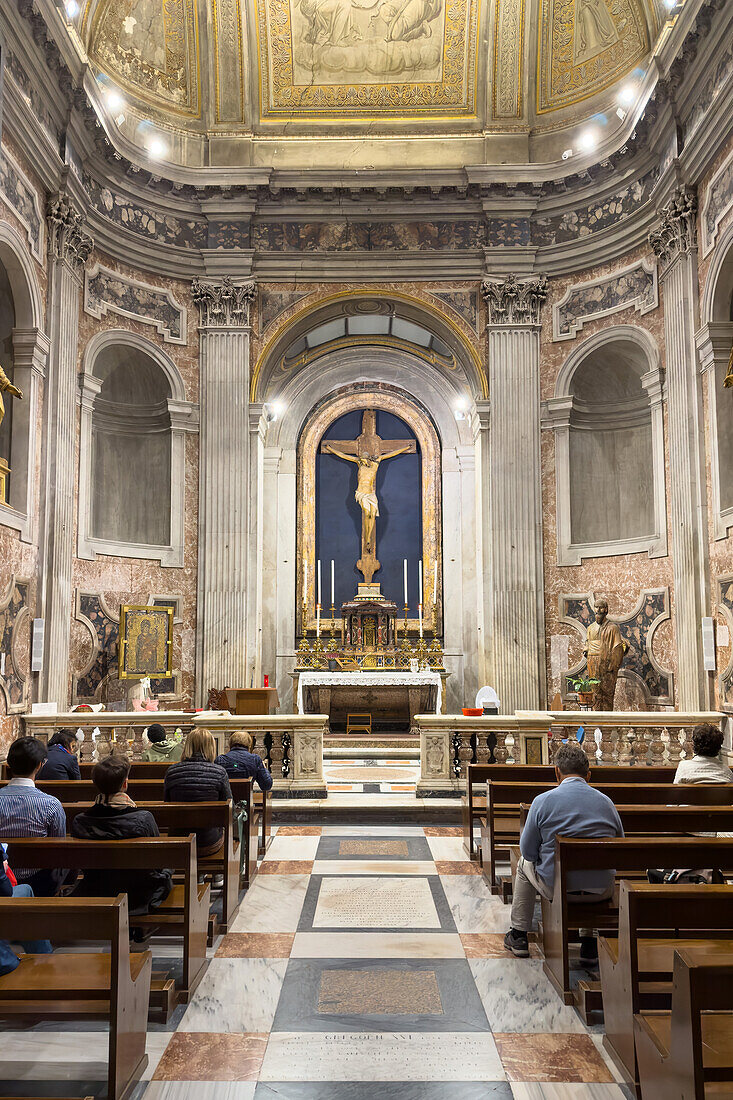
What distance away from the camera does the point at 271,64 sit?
1540 cm

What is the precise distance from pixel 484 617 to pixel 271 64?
1030cm

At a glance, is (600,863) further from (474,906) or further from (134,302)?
(134,302)

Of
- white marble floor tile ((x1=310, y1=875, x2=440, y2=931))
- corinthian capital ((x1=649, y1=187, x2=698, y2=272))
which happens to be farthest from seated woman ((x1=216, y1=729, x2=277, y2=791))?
corinthian capital ((x1=649, y1=187, x2=698, y2=272))

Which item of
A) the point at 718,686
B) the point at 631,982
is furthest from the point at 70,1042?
the point at 718,686

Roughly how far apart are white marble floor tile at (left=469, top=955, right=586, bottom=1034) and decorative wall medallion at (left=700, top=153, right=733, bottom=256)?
9327 millimetres

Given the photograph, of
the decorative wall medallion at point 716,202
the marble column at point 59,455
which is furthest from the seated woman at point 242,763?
the decorative wall medallion at point 716,202

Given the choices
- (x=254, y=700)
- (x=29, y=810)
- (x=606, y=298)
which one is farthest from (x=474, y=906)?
(x=606, y=298)

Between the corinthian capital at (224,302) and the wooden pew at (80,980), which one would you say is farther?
the corinthian capital at (224,302)

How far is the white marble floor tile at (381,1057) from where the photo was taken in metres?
3.52

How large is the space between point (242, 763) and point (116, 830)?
2701 millimetres

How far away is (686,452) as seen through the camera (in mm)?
11969

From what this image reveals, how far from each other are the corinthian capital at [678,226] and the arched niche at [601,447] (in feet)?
6.05

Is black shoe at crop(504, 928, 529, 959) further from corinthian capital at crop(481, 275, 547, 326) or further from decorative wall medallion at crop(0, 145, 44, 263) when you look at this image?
corinthian capital at crop(481, 275, 547, 326)

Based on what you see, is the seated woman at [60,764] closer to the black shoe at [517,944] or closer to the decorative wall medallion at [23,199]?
the black shoe at [517,944]
